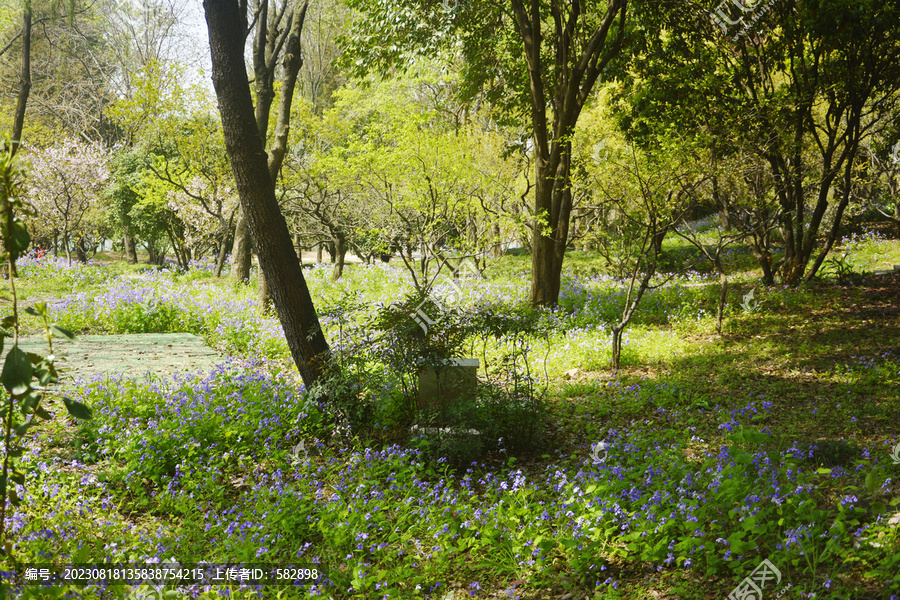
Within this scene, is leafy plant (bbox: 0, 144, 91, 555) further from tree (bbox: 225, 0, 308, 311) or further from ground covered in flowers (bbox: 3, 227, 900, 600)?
tree (bbox: 225, 0, 308, 311)

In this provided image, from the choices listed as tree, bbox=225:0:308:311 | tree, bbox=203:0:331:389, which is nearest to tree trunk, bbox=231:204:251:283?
tree, bbox=225:0:308:311

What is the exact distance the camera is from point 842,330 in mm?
7500

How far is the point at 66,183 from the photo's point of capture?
16.5 m

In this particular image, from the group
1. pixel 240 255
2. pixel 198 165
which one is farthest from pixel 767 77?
pixel 198 165

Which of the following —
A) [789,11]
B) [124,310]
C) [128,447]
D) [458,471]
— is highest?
[789,11]

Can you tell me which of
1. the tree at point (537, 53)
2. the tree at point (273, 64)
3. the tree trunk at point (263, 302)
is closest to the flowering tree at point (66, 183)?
the tree at point (273, 64)

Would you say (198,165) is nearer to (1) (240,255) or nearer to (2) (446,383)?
(1) (240,255)

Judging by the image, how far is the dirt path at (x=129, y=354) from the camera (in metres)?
6.19

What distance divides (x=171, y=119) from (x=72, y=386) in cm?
1135

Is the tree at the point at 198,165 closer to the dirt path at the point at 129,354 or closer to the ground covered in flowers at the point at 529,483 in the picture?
the dirt path at the point at 129,354

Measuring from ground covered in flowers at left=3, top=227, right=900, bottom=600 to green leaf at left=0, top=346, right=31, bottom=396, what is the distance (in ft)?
4.16

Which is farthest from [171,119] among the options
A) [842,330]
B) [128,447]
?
[842,330]

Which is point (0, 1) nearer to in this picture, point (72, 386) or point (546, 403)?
point (72, 386)

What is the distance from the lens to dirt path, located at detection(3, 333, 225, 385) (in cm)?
619
